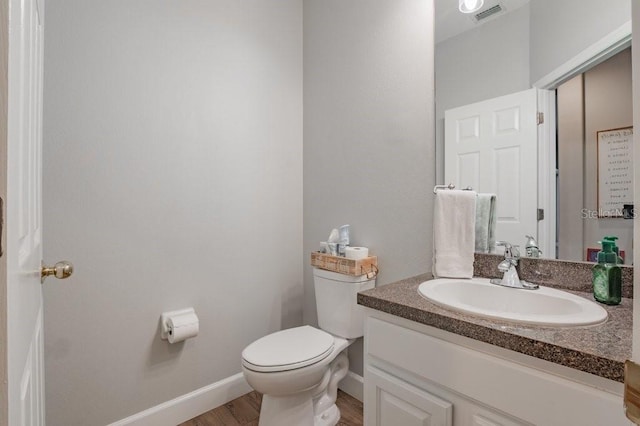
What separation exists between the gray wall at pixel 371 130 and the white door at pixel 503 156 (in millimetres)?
135

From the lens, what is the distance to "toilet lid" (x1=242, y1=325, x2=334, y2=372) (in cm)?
128

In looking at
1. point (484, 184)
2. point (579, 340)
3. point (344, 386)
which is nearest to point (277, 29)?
point (484, 184)

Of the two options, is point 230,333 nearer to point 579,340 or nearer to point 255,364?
point 255,364

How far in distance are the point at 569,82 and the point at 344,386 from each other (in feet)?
6.12

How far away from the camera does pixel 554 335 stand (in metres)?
0.73

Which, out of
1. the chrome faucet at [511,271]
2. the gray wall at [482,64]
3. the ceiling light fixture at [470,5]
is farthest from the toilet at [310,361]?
the ceiling light fixture at [470,5]

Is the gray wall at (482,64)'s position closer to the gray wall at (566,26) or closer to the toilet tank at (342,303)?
the gray wall at (566,26)

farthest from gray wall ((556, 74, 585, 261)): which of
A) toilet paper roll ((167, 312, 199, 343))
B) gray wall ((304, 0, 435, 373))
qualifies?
toilet paper roll ((167, 312, 199, 343))

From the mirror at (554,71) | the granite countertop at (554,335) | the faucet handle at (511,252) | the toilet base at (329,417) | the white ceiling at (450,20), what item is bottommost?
the toilet base at (329,417)

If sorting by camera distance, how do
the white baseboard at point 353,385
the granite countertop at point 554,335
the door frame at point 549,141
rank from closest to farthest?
1. the granite countertop at point 554,335
2. the door frame at point 549,141
3. the white baseboard at point 353,385

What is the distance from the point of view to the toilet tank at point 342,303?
161 cm

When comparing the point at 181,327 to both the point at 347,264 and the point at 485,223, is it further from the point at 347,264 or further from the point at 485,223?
the point at 485,223

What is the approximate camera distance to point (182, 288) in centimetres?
162

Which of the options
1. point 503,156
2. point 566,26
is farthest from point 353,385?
point 566,26
